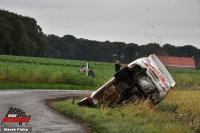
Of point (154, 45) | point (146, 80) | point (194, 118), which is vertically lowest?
point (194, 118)

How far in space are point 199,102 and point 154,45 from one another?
405 centimetres

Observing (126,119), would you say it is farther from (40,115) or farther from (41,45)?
(41,45)

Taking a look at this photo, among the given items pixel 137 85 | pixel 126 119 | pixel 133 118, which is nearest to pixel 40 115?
pixel 126 119

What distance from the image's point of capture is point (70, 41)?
115625 millimetres

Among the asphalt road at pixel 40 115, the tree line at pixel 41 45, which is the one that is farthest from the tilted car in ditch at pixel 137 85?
the tree line at pixel 41 45

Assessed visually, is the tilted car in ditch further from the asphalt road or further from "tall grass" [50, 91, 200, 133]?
the asphalt road

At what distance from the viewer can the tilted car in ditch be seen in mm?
18516

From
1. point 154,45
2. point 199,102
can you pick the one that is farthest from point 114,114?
point 154,45

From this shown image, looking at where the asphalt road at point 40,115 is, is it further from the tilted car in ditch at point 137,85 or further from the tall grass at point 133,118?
the tilted car in ditch at point 137,85

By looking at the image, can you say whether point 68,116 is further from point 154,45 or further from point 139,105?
point 154,45

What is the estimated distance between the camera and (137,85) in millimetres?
18750

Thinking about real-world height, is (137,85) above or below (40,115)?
above

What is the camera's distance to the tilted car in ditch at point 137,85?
18516 mm

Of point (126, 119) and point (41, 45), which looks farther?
point (41, 45)
